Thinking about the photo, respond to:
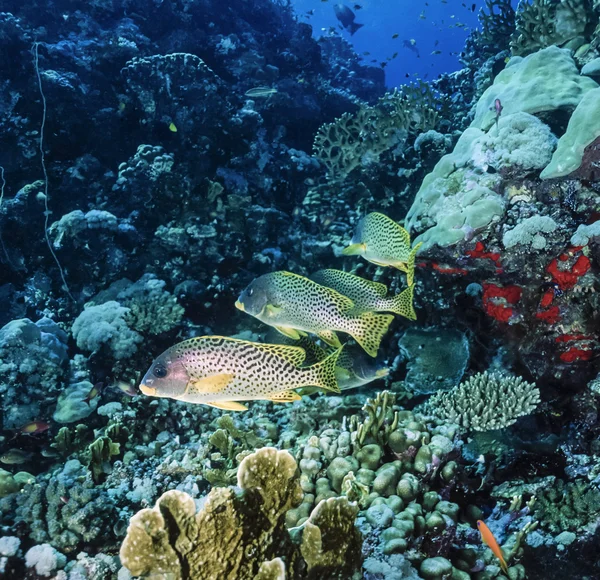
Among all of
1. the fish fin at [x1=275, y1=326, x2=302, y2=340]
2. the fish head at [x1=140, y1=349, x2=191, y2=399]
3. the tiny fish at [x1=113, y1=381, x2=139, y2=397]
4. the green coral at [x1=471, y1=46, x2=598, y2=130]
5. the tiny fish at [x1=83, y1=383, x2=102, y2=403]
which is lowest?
the tiny fish at [x1=83, y1=383, x2=102, y2=403]

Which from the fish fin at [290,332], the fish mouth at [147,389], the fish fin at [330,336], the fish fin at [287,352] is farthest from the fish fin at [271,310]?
the fish mouth at [147,389]

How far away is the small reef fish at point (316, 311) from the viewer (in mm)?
3729

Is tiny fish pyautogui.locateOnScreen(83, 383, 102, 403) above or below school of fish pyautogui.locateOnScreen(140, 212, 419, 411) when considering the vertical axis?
below

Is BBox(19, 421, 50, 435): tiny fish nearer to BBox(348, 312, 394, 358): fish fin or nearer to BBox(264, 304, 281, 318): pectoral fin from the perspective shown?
BBox(264, 304, 281, 318): pectoral fin

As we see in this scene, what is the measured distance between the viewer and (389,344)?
6207mm

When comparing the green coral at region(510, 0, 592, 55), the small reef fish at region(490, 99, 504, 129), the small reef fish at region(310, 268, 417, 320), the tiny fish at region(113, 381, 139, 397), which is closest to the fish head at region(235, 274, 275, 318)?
the small reef fish at region(310, 268, 417, 320)

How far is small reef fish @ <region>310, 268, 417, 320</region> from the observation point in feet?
12.9

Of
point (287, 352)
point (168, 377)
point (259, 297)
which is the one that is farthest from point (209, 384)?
point (259, 297)

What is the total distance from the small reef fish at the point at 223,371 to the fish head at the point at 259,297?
0.95 meters

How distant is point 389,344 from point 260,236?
324 cm

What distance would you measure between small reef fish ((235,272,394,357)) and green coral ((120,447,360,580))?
160cm

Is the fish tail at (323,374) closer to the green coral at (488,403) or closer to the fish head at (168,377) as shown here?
the fish head at (168,377)

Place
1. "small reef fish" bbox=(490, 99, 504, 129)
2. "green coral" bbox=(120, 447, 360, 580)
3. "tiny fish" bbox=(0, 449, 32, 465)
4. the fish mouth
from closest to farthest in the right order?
"green coral" bbox=(120, 447, 360, 580), the fish mouth, "tiny fish" bbox=(0, 449, 32, 465), "small reef fish" bbox=(490, 99, 504, 129)

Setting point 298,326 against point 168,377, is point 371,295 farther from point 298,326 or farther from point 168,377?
point 168,377
